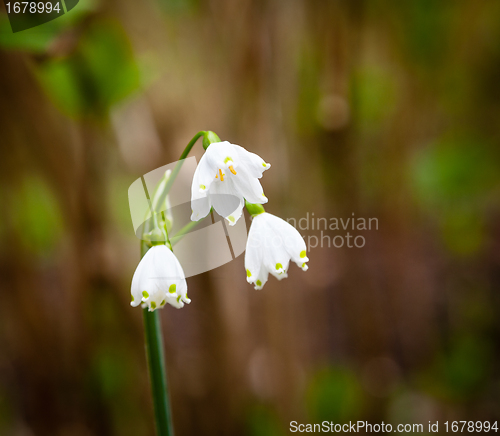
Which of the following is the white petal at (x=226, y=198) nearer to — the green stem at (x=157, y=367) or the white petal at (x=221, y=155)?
the white petal at (x=221, y=155)

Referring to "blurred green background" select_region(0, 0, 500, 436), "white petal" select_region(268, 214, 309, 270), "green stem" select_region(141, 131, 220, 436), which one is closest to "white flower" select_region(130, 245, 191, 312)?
"green stem" select_region(141, 131, 220, 436)

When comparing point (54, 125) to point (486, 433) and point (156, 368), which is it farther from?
point (486, 433)

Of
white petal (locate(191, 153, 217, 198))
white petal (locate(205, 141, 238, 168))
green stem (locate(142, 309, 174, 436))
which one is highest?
white petal (locate(205, 141, 238, 168))

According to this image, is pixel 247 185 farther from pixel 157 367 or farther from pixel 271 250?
pixel 157 367

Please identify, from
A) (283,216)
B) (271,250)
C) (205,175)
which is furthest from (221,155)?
(283,216)

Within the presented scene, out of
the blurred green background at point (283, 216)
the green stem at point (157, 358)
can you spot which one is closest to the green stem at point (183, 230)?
the green stem at point (157, 358)

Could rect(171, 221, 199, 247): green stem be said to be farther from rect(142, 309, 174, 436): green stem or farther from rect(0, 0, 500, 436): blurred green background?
rect(0, 0, 500, 436): blurred green background
